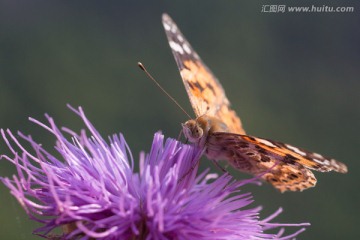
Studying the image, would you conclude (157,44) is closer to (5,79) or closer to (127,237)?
(5,79)

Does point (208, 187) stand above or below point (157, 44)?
below

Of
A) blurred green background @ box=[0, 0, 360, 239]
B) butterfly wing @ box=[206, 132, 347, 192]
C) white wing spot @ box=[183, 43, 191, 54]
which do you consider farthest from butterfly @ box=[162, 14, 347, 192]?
blurred green background @ box=[0, 0, 360, 239]

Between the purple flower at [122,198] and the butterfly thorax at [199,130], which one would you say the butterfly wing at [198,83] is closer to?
the butterfly thorax at [199,130]

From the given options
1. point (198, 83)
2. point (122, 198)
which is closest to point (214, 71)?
point (198, 83)

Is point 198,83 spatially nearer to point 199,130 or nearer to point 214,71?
point 199,130

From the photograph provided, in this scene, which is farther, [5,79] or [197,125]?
[5,79]

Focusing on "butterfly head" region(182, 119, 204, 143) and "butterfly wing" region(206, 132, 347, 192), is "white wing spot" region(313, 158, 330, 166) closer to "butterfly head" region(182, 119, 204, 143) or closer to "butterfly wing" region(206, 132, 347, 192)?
"butterfly wing" region(206, 132, 347, 192)

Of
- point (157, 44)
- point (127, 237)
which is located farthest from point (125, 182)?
point (157, 44)
